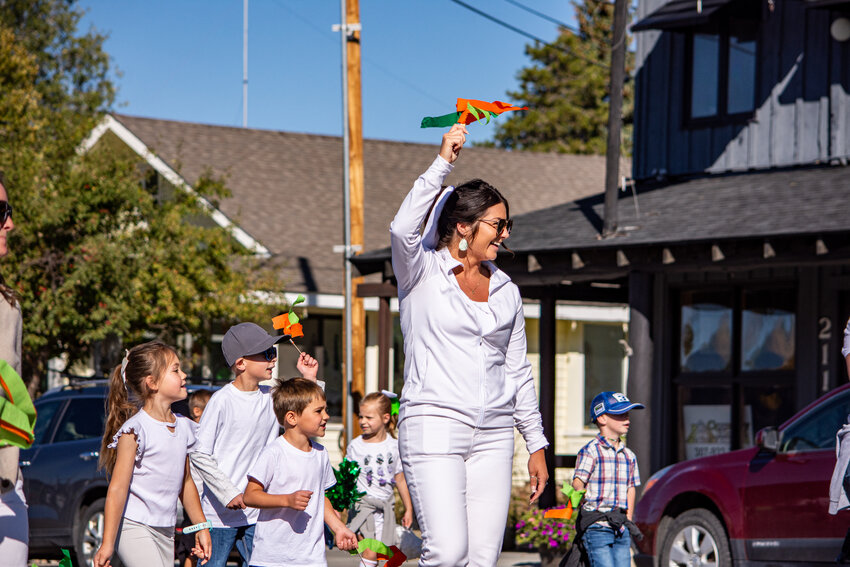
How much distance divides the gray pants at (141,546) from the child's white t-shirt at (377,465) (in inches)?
117

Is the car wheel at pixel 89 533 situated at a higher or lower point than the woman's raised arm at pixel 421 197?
lower

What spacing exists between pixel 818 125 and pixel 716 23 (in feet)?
7.03

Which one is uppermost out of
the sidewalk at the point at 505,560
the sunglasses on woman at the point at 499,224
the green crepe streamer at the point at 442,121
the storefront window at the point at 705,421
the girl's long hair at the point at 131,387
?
the green crepe streamer at the point at 442,121

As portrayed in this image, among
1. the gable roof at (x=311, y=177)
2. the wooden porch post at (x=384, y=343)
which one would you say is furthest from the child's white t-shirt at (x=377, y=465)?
the gable roof at (x=311, y=177)

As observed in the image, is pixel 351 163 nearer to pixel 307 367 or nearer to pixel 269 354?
pixel 307 367

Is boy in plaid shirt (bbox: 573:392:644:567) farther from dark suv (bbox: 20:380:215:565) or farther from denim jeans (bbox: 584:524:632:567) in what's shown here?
dark suv (bbox: 20:380:215:565)

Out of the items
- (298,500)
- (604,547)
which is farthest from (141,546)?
(604,547)

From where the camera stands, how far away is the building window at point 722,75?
1664cm

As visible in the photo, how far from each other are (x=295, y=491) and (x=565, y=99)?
40456 millimetres

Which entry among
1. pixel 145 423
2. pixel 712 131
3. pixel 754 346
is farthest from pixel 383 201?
pixel 145 423

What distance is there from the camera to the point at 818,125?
617 inches

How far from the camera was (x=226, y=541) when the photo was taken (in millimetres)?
7461

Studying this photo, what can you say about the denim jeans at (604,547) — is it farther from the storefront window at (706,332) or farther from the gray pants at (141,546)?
the storefront window at (706,332)

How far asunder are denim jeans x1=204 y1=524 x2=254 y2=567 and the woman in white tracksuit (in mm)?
2444
